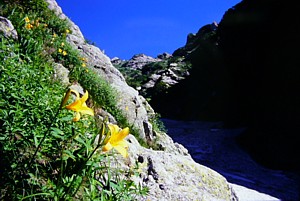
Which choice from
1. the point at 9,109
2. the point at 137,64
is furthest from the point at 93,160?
the point at 137,64

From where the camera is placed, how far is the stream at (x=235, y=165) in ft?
29.4

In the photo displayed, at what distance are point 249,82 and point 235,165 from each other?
913 cm

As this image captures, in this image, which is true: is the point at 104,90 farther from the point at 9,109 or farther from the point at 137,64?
the point at 137,64

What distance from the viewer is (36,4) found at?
22.2 ft

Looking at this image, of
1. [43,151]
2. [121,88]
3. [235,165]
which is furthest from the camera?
[235,165]

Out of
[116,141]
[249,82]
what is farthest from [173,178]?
[249,82]

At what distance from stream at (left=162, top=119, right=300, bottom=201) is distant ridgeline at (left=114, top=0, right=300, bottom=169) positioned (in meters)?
1.10

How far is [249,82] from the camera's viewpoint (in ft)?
67.7

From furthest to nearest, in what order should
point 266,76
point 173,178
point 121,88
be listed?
point 266,76 → point 121,88 → point 173,178

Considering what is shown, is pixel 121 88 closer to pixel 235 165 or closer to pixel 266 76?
pixel 235 165

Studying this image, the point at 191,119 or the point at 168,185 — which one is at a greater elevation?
the point at 191,119

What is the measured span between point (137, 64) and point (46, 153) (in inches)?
1727

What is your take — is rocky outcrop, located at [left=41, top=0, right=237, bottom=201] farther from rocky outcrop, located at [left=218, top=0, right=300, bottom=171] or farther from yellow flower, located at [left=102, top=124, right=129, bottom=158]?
rocky outcrop, located at [left=218, top=0, right=300, bottom=171]

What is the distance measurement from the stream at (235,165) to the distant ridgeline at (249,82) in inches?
43.2
